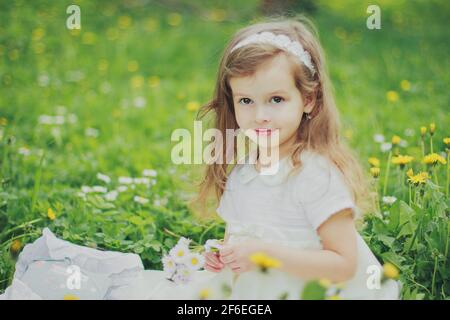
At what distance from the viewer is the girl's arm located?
1.46 m

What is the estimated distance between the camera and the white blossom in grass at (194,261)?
165 centimetres

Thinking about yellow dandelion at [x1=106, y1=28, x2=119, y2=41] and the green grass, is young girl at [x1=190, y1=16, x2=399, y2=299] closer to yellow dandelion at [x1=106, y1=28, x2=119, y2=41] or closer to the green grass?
the green grass

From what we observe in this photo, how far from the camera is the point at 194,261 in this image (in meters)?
1.65

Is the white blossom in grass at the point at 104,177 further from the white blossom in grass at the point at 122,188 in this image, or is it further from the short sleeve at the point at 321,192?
the short sleeve at the point at 321,192

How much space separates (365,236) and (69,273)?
2.83ft

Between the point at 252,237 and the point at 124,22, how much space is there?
3.83 meters

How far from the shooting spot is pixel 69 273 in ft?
5.62

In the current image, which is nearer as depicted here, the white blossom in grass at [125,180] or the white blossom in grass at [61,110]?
the white blossom in grass at [125,180]

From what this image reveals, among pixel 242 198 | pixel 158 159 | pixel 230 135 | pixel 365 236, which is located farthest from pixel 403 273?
pixel 158 159

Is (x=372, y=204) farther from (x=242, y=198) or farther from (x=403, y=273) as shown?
(x=242, y=198)

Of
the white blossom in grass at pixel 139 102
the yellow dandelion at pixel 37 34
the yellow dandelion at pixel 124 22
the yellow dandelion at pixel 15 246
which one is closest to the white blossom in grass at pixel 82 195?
the yellow dandelion at pixel 15 246

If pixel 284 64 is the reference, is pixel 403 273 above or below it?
below

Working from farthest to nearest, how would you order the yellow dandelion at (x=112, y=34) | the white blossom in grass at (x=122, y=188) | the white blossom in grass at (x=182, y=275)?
the yellow dandelion at (x=112, y=34), the white blossom in grass at (x=122, y=188), the white blossom in grass at (x=182, y=275)
